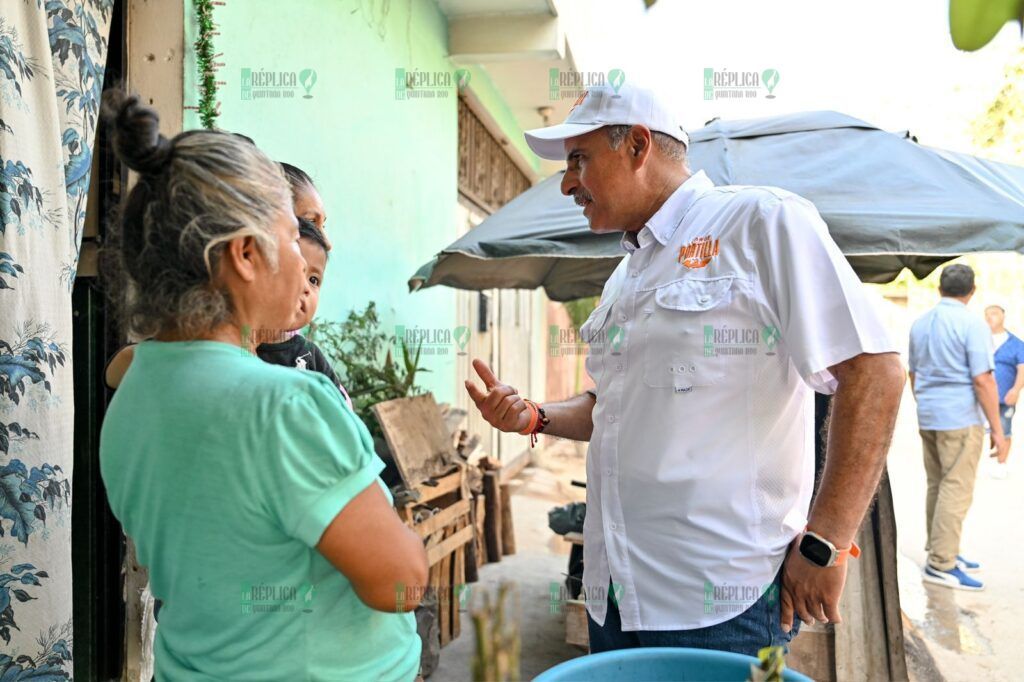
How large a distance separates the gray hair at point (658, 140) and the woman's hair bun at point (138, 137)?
1.10 metres

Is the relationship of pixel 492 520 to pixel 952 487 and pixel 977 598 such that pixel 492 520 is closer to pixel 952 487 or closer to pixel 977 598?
pixel 952 487

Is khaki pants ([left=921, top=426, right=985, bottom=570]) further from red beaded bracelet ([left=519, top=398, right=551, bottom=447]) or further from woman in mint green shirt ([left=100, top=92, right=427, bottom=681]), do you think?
woman in mint green shirt ([left=100, top=92, right=427, bottom=681])

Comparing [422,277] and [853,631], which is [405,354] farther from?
[853,631]

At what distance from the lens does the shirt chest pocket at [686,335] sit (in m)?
1.63

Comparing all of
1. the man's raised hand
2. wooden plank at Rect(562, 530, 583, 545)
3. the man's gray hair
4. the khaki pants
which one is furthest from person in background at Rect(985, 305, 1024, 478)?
the man's raised hand

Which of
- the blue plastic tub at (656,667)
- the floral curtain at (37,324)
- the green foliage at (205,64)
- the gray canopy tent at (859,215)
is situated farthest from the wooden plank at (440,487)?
the blue plastic tub at (656,667)

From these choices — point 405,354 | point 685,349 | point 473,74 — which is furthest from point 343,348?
point 473,74

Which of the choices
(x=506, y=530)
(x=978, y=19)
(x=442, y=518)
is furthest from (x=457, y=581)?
(x=978, y=19)

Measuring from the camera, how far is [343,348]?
14.1ft

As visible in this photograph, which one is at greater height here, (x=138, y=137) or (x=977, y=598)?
(x=138, y=137)

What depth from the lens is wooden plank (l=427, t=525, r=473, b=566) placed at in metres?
3.93

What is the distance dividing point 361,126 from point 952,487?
4.67 meters

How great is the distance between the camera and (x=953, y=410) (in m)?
5.36

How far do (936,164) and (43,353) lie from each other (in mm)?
3398
